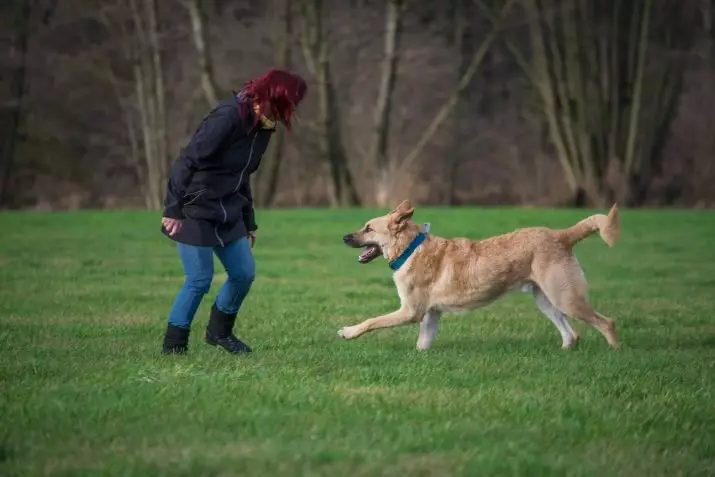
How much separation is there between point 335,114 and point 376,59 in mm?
3172

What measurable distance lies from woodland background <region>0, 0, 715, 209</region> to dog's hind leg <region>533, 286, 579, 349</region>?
23.4 m

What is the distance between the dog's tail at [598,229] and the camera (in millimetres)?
9430

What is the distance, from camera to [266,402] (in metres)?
7.00

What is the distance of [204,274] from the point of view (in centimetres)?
877

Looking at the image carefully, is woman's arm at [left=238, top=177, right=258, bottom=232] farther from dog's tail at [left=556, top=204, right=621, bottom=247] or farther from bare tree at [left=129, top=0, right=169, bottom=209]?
bare tree at [left=129, top=0, right=169, bottom=209]

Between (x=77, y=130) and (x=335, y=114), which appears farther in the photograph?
(x=77, y=130)

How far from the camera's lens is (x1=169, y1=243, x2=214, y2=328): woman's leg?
28.7 feet

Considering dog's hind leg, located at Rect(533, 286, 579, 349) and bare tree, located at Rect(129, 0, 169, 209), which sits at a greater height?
dog's hind leg, located at Rect(533, 286, 579, 349)

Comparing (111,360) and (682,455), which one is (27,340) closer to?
(111,360)

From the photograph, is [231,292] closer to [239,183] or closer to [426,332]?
[239,183]

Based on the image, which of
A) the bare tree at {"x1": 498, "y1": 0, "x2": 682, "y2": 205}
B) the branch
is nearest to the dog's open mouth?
the bare tree at {"x1": 498, "y1": 0, "x2": 682, "y2": 205}

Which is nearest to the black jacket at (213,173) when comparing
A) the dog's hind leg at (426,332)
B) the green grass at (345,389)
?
the green grass at (345,389)

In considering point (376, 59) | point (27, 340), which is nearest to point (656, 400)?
point (27, 340)

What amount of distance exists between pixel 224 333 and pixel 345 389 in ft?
6.42
